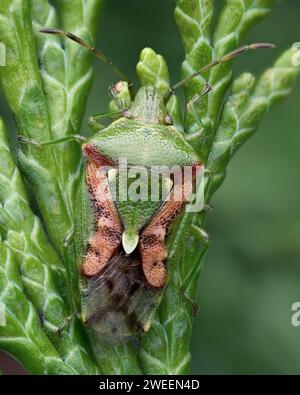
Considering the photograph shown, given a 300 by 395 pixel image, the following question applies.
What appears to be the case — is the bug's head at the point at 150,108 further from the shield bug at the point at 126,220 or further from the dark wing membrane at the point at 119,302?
the dark wing membrane at the point at 119,302

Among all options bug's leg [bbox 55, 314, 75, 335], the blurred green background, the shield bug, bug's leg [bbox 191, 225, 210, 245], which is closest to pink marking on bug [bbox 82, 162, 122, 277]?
the shield bug

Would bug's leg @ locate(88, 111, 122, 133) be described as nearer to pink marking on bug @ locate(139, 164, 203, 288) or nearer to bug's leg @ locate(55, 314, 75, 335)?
pink marking on bug @ locate(139, 164, 203, 288)

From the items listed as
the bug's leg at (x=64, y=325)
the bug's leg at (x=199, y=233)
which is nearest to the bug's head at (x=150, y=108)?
the bug's leg at (x=199, y=233)

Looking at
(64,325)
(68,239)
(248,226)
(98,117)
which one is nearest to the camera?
(64,325)

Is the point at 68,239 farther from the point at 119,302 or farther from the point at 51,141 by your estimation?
the point at 51,141

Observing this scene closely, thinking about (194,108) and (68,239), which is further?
(194,108)

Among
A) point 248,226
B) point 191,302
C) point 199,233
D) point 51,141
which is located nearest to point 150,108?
point 51,141
